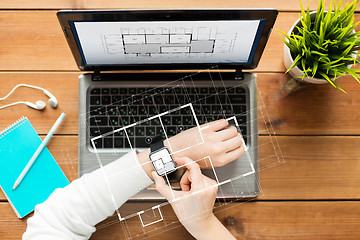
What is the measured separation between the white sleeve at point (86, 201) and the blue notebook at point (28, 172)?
2.2 inches

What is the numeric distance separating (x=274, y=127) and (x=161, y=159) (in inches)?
11.7

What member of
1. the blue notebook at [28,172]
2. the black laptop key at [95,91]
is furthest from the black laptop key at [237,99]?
the blue notebook at [28,172]

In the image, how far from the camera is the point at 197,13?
0.60 meters

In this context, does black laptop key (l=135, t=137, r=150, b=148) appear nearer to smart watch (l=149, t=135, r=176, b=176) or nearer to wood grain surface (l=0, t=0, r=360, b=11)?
smart watch (l=149, t=135, r=176, b=176)

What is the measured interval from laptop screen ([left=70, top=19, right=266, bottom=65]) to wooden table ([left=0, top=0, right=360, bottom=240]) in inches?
6.1

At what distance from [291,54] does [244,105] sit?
0.16 m

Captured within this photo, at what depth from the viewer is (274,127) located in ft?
2.84

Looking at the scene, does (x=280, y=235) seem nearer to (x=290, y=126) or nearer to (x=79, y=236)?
(x=290, y=126)

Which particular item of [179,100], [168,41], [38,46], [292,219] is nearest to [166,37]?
[168,41]

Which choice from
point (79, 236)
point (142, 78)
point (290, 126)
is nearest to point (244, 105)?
point (290, 126)

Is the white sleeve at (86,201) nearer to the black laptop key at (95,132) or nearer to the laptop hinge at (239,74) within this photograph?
the black laptop key at (95,132)

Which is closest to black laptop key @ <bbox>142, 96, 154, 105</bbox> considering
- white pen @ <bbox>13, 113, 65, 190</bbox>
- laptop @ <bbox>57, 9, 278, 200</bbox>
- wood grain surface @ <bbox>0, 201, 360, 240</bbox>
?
laptop @ <bbox>57, 9, 278, 200</bbox>

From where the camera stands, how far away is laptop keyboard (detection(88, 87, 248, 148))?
0.82 m

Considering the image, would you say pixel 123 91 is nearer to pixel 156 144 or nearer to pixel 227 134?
pixel 156 144
